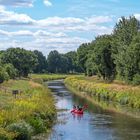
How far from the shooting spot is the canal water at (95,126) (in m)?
43.4

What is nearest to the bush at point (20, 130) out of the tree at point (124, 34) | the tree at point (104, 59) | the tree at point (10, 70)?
the tree at point (124, 34)

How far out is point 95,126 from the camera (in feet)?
166

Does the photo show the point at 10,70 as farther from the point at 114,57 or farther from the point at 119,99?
the point at 119,99

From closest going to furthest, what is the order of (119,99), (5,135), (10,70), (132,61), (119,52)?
(5,135) < (119,99) < (132,61) < (119,52) < (10,70)

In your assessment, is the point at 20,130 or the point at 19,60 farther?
the point at 19,60

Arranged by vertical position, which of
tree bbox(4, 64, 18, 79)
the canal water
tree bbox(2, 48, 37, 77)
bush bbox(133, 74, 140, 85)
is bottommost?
the canal water

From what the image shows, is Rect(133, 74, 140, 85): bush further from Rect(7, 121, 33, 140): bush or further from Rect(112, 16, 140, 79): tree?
Rect(7, 121, 33, 140): bush

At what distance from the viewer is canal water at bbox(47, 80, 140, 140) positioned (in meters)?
43.4

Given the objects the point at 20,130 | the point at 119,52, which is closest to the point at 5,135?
the point at 20,130

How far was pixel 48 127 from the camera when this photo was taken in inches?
1842

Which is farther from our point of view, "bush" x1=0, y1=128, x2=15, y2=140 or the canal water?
the canal water

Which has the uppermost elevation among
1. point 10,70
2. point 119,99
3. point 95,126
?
point 10,70

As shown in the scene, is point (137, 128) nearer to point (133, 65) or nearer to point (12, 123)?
point (12, 123)

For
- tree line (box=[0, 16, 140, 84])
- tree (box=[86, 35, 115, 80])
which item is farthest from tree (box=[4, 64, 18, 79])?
tree (box=[86, 35, 115, 80])
